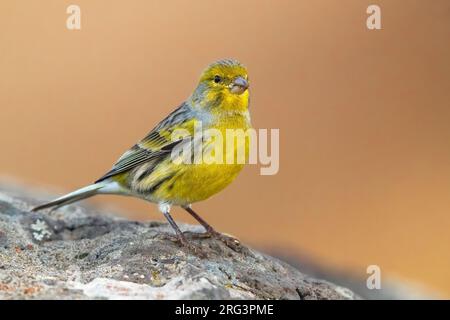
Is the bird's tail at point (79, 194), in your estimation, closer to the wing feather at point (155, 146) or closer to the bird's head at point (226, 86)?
the wing feather at point (155, 146)

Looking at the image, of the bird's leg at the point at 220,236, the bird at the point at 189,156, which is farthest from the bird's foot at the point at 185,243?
the bird's leg at the point at 220,236

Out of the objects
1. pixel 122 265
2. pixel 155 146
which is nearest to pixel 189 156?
pixel 155 146

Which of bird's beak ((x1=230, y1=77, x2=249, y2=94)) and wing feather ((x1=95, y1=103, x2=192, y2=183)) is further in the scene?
wing feather ((x1=95, y1=103, x2=192, y2=183))

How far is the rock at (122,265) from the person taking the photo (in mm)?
3295

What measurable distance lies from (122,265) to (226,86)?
5.32ft

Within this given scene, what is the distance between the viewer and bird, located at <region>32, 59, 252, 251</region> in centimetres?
461

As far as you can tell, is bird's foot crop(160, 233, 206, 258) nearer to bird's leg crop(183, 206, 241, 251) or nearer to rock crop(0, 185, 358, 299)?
rock crop(0, 185, 358, 299)

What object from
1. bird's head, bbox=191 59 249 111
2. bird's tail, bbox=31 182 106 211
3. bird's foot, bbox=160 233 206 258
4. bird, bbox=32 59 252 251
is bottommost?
bird's foot, bbox=160 233 206 258

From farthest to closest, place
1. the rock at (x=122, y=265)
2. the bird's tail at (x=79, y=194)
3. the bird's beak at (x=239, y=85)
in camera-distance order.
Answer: the bird's tail at (x=79, y=194)
the bird's beak at (x=239, y=85)
the rock at (x=122, y=265)

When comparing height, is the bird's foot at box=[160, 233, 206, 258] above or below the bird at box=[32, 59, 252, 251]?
below

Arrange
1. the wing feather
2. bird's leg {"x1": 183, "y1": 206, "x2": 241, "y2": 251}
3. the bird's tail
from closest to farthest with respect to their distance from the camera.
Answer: bird's leg {"x1": 183, "y1": 206, "x2": 241, "y2": 251}, the wing feather, the bird's tail

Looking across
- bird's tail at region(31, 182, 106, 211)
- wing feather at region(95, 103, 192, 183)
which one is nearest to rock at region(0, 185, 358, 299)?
bird's tail at region(31, 182, 106, 211)
